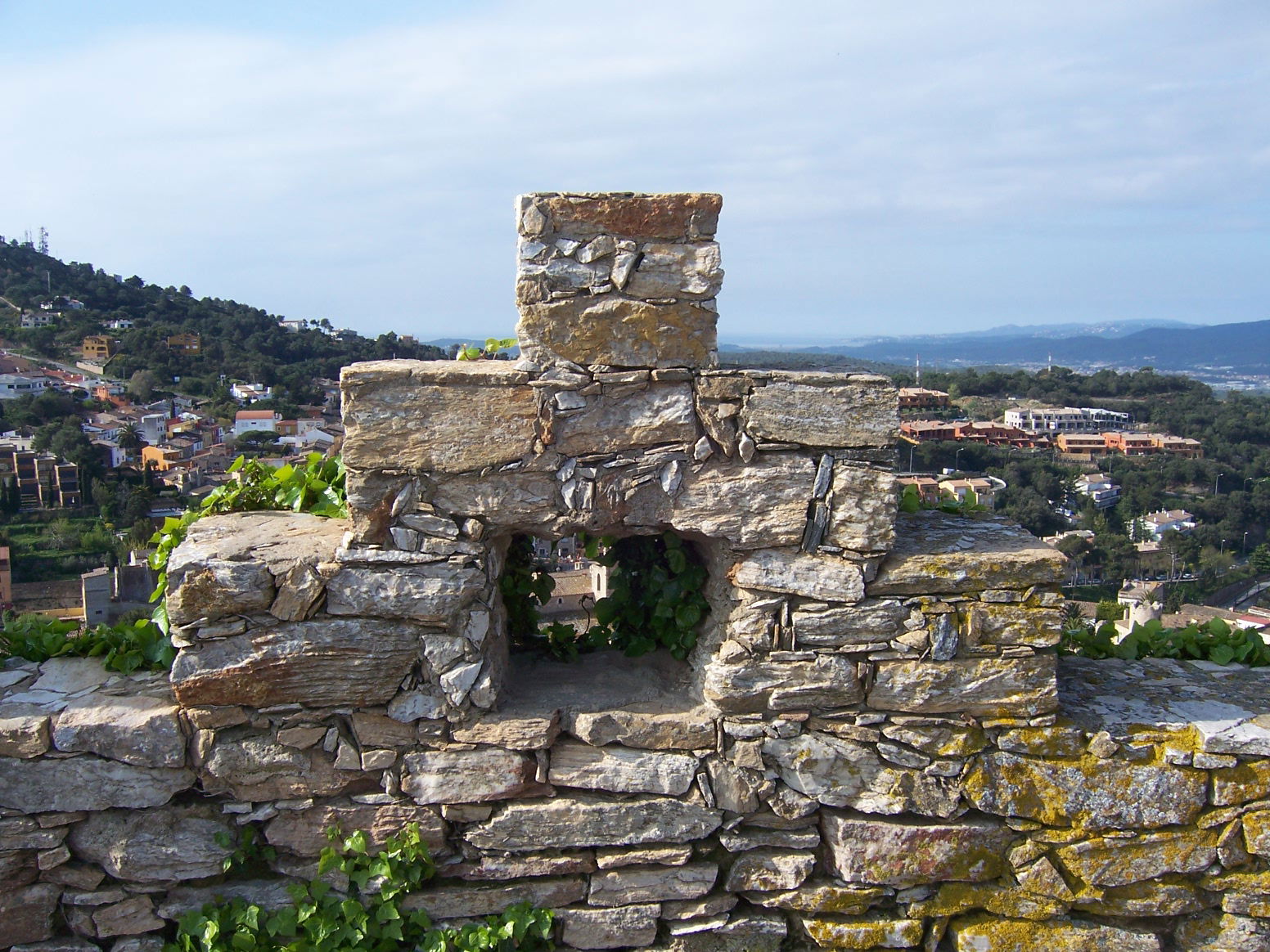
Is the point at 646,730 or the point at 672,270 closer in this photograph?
the point at 672,270

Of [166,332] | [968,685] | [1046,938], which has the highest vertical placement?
[166,332]

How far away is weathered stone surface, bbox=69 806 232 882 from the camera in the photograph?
3.42 meters

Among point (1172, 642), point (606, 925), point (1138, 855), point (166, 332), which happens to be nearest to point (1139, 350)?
point (166, 332)

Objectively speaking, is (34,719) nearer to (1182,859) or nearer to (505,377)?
(505,377)

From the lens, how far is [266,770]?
3426 mm

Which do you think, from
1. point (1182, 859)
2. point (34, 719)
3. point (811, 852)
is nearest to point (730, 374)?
point (811, 852)

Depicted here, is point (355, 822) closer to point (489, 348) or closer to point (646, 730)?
point (646, 730)

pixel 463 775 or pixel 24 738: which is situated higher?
pixel 24 738

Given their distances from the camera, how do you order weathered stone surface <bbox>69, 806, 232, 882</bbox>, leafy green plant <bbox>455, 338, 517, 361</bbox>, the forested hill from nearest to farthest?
1. weathered stone surface <bbox>69, 806, 232, 882</bbox>
2. leafy green plant <bbox>455, 338, 517, 361</bbox>
3. the forested hill

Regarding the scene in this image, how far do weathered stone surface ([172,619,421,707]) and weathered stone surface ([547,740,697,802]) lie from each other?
27.8 inches

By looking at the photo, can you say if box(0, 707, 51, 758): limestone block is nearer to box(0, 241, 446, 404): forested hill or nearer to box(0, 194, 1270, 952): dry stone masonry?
box(0, 194, 1270, 952): dry stone masonry

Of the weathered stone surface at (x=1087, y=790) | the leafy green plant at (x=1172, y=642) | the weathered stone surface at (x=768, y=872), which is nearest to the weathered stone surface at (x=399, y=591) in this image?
the weathered stone surface at (x=768, y=872)

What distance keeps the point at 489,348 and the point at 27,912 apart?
2791 millimetres

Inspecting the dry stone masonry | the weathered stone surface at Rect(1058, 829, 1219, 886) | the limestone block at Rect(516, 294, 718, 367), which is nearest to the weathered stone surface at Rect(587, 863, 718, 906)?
the dry stone masonry
